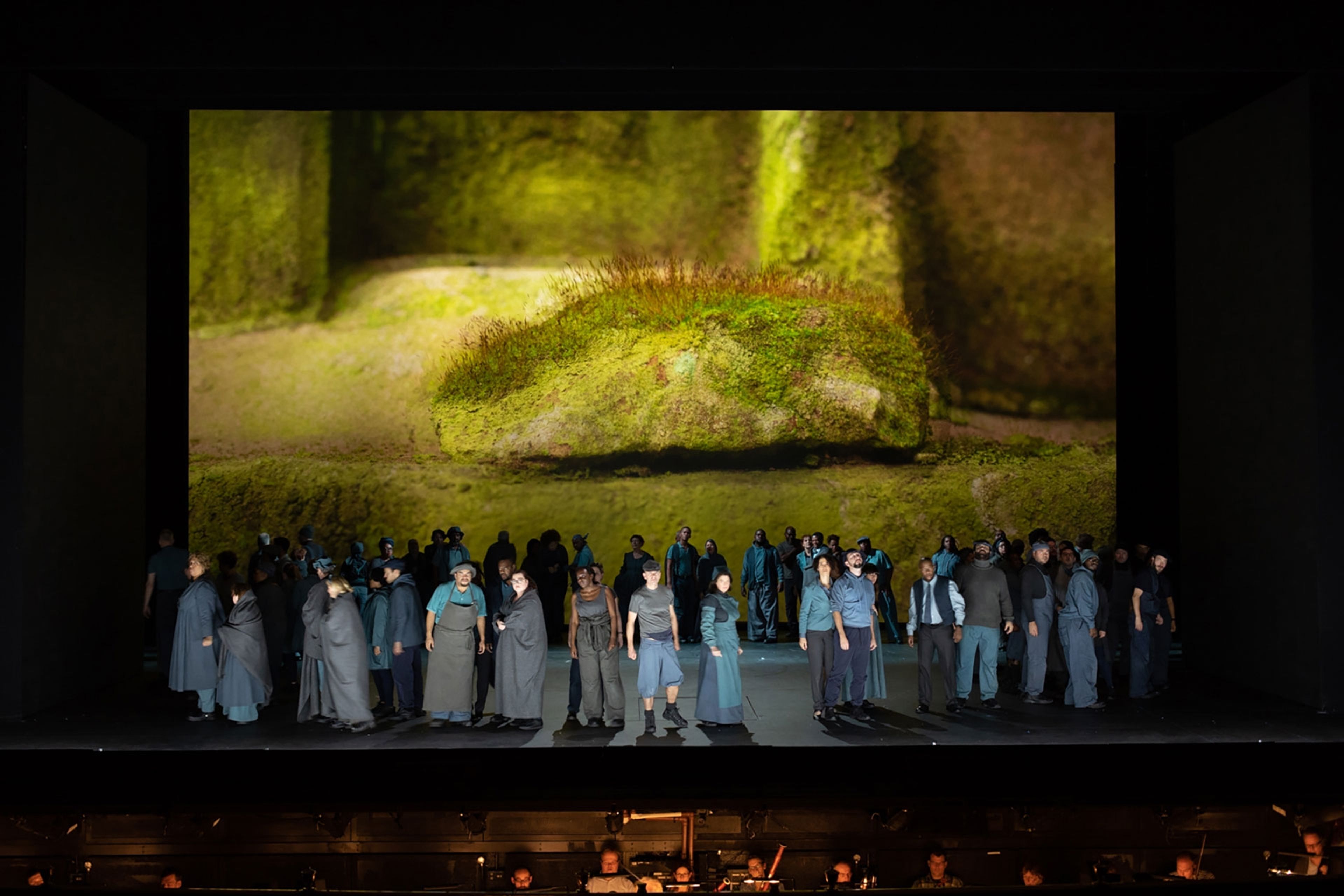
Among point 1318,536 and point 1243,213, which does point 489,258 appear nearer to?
point 1243,213

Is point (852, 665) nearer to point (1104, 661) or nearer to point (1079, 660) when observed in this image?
point (1079, 660)

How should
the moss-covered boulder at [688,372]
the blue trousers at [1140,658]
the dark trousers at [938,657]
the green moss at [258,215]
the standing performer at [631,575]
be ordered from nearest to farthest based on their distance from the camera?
the dark trousers at [938,657] → the blue trousers at [1140,658] → the standing performer at [631,575] → the green moss at [258,215] → the moss-covered boulder at [688,372]

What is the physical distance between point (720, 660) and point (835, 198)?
843cm

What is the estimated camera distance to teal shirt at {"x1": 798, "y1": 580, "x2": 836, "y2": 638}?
876 cm

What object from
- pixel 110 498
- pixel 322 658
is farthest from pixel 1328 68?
pixel 110 498

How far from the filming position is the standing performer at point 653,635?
28.1ft

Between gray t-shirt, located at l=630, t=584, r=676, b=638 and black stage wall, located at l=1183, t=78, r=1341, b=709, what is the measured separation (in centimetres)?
555

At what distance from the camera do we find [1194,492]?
11.2 m

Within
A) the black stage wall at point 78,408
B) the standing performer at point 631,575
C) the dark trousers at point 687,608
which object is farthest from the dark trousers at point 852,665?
the black stage wall at point 78,408

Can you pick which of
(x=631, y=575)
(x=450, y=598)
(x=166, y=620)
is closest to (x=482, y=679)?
(x=450, y=598)

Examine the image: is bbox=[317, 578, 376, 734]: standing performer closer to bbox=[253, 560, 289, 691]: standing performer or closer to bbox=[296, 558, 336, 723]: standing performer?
bbox=[296, 558, 336, 723]: standing performer

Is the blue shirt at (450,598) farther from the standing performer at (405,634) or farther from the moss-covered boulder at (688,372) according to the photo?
the moss-covered boulder at (688,372)

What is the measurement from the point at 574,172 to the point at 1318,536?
9916 millimetres

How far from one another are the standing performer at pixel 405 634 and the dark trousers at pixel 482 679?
43 centimetres
